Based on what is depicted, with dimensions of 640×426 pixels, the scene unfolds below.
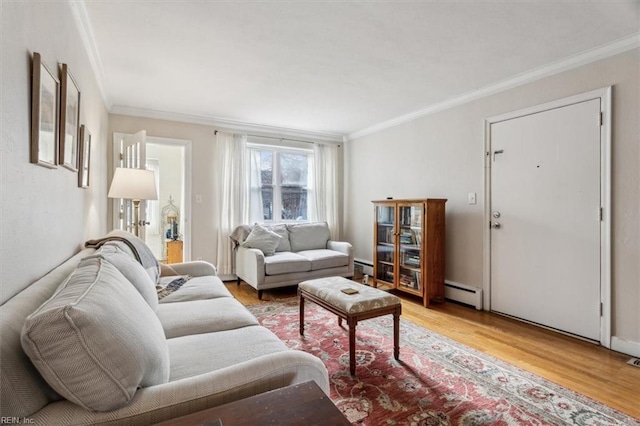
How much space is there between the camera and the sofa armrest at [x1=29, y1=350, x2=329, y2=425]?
2.63ft

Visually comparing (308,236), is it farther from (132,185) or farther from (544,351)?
(544,351)

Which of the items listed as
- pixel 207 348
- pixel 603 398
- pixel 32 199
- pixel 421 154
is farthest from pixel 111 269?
pixel 421 154

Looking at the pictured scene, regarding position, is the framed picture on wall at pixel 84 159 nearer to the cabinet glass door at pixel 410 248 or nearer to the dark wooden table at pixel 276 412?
the dark wooden table at pixel 276 412

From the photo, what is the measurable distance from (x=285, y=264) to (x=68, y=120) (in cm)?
266

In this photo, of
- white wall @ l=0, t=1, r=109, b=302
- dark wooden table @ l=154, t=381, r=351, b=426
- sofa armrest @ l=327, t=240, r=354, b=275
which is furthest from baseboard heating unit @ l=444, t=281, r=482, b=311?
white wall @ l=0, t=1, r=109, b=302

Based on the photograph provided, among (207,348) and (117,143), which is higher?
(117,143)

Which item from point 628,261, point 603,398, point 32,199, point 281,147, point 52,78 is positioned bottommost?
point 603,398

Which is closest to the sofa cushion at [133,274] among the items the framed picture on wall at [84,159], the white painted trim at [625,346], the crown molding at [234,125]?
the framed picture on wall at [84,159]

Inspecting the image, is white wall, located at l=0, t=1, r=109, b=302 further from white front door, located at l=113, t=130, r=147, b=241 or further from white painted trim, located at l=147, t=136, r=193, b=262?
white painted trim, located at l=147, t=136, r=193, b=262

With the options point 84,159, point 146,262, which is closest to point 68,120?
point 84,159

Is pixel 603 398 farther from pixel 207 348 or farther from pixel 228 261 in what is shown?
pixel 228 261

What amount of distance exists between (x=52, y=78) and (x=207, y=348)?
1.45 m

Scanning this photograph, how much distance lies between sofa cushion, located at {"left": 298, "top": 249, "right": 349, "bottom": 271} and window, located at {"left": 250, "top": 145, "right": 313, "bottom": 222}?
3.03 feet

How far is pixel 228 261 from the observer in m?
4.62
